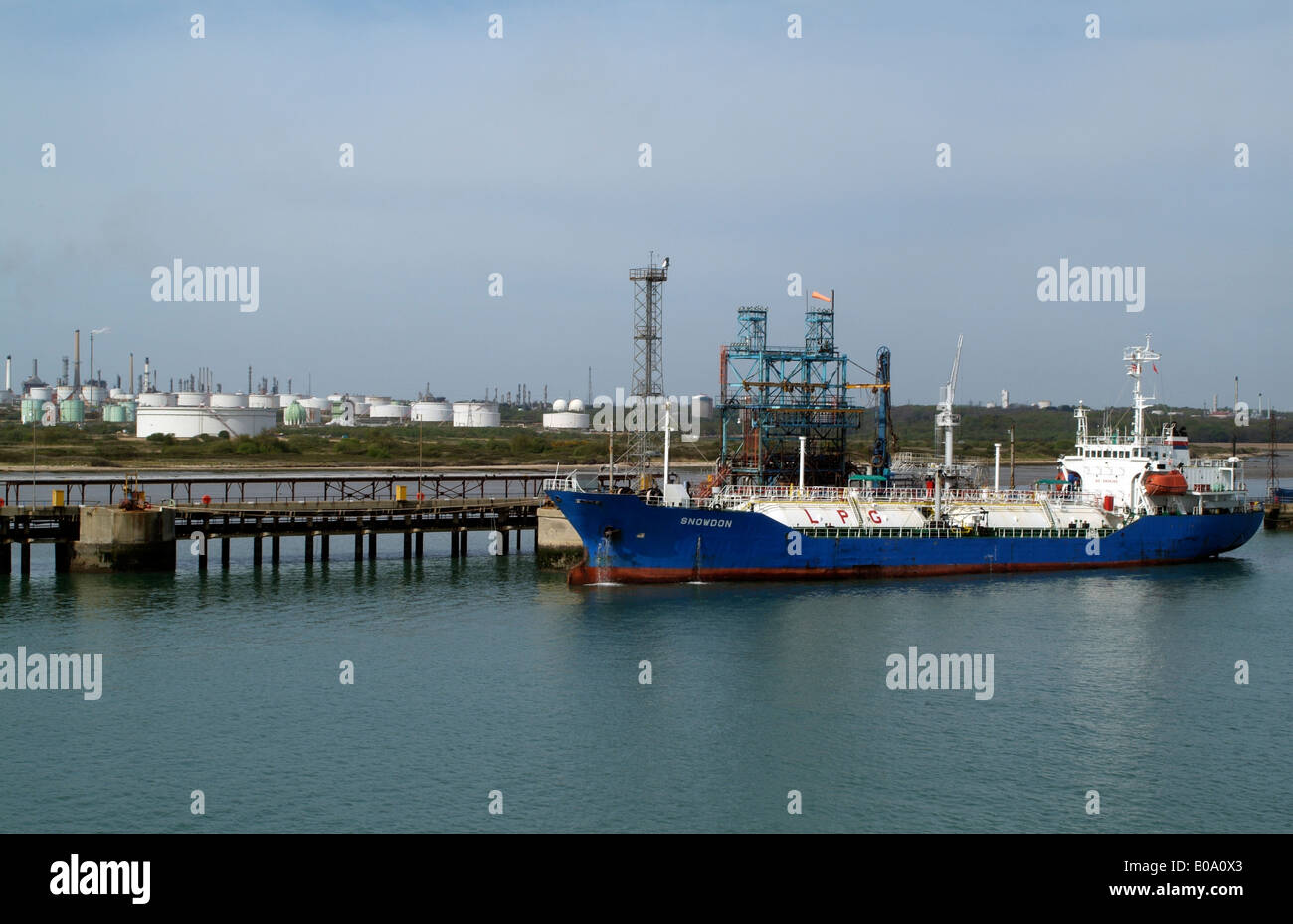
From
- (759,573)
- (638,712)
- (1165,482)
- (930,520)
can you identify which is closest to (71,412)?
(759,573)

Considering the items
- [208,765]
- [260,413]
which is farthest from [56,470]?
[208,765]

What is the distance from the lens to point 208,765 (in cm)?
2217

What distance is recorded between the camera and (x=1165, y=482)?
48.7 meters

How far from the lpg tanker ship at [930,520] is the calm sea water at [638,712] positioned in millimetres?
1928

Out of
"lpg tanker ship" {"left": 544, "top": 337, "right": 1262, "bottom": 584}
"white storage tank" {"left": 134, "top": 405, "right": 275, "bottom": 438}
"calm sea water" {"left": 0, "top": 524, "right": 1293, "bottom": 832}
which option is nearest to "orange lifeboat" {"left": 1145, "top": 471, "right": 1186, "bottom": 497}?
"lpg tanker ship" {"left": 544, "top": 337, "right": 1262, "bottom": 584}

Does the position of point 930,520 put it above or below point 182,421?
below

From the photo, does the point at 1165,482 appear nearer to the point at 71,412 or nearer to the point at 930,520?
the point at 930,520

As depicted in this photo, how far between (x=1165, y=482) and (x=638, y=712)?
32.0m

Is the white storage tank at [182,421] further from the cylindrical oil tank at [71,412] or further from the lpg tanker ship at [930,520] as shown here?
the lpg tanker ship at [930,520]

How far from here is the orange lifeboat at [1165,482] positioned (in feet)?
160

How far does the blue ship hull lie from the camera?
4169 cm
